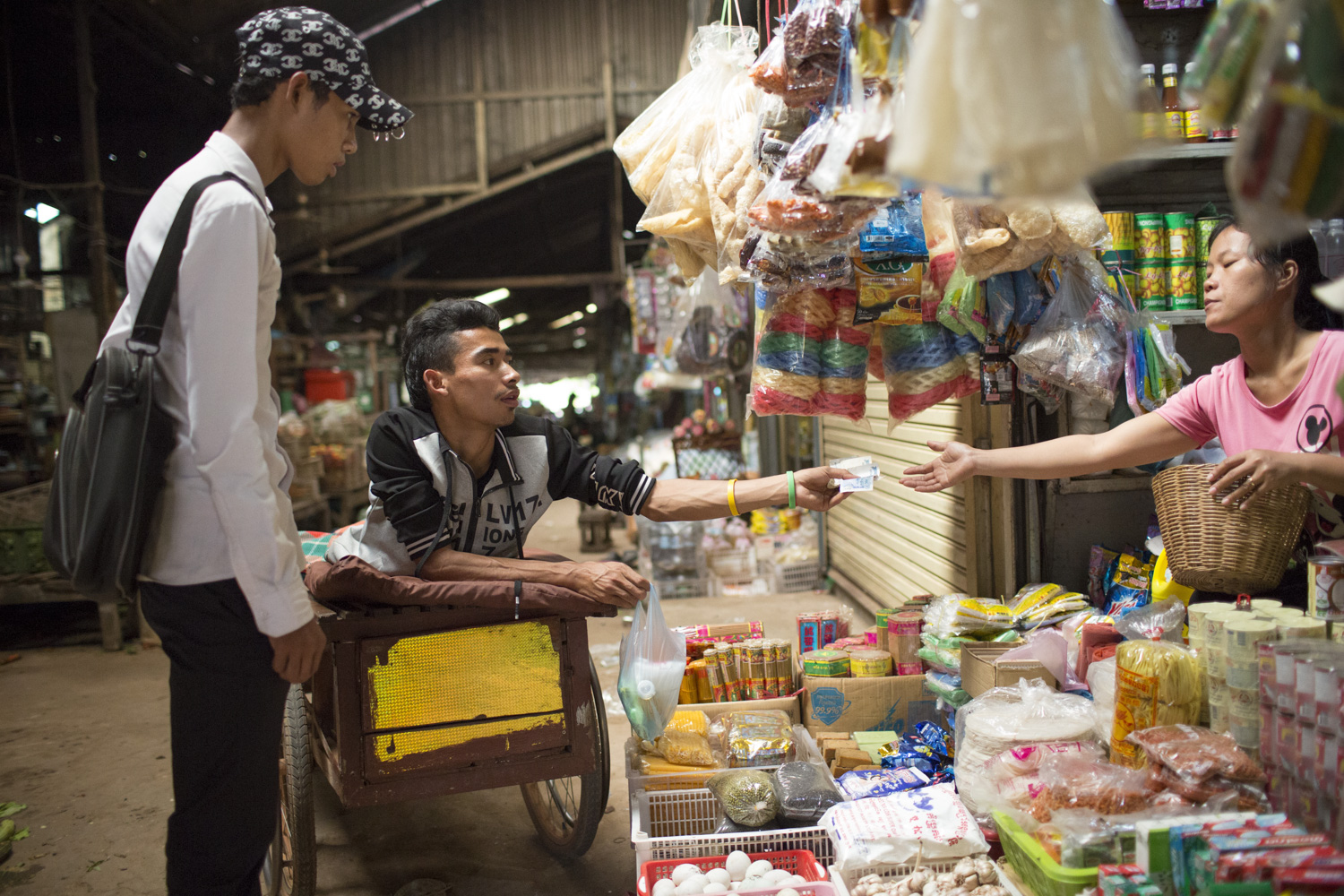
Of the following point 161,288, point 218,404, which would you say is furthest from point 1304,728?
point 161,288

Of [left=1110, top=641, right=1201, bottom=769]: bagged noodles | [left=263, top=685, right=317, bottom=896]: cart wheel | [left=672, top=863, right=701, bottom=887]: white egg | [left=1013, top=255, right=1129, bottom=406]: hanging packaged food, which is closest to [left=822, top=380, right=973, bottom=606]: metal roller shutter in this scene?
[left=1013, top=255, right=1129, bottom=406]: hanging packaged food

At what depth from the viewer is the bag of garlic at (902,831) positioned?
2213 mm

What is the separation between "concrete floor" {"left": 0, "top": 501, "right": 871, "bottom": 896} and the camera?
2.91 metres

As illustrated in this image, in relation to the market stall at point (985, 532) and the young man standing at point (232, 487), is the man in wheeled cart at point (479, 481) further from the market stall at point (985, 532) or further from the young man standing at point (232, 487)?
the young man standing at point (232, 487)

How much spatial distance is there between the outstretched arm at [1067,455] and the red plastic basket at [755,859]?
3.79 feet

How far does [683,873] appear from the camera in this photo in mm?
2240

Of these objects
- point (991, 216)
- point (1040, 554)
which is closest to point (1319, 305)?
point (991, 216)

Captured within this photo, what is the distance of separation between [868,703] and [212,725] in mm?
2263

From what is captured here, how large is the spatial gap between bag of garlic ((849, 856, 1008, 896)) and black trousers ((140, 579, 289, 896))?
147cm

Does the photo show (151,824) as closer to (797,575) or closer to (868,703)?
(868,703)

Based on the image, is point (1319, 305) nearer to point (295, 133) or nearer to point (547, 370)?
point (295, 133)

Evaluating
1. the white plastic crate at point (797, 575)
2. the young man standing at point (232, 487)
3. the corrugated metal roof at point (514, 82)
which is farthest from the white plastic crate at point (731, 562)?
the corrugated metal roof at point (514, 82)

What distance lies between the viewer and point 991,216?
8.18ft

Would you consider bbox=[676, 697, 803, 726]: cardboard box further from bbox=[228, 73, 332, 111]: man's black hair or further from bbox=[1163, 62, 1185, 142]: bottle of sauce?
bbox=[1163, 62, 1185, 142]: bottle of sauce
